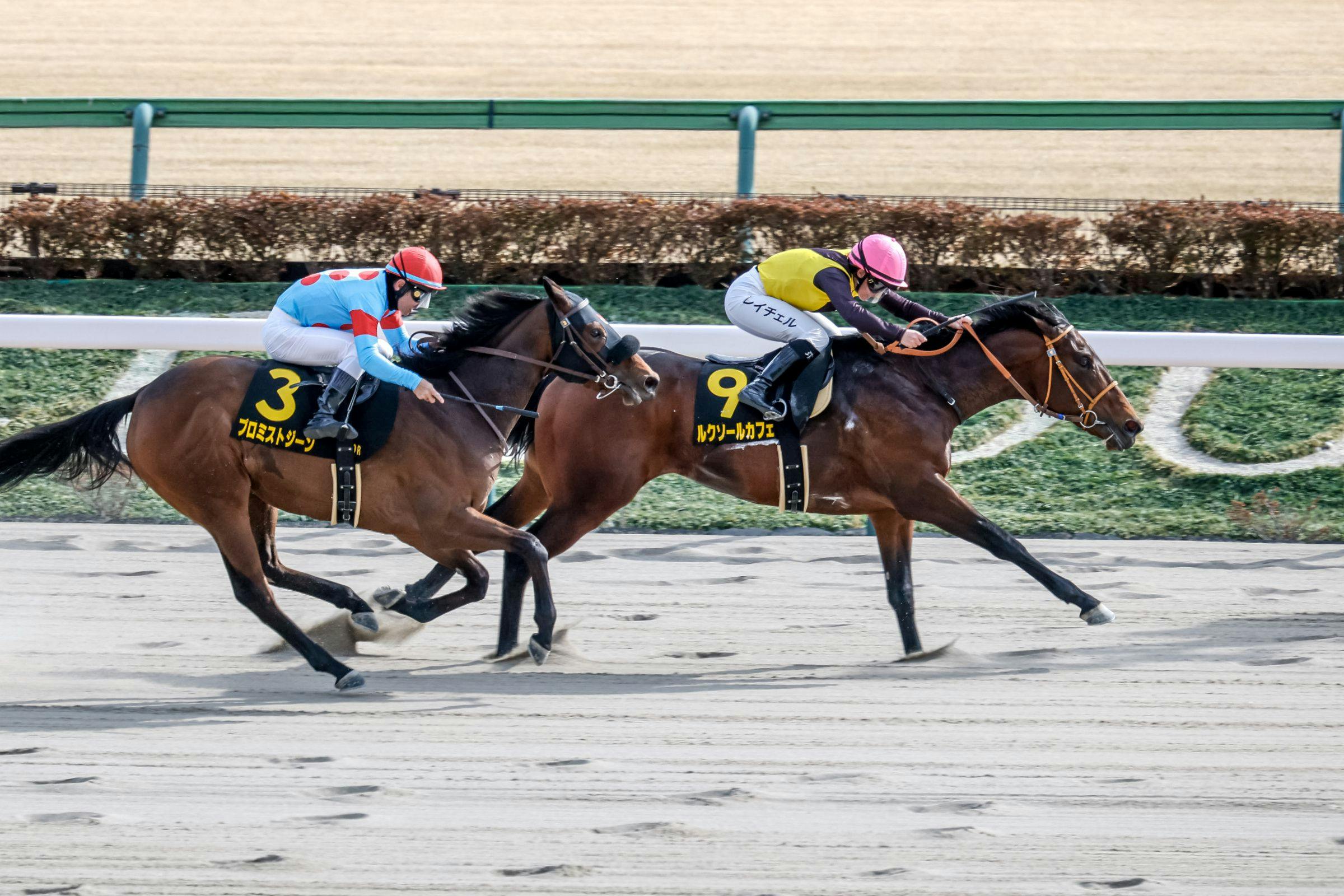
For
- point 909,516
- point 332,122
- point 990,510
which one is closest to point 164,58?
point 332,122

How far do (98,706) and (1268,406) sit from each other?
6.84 meters

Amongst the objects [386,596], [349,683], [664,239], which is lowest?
[349,683]

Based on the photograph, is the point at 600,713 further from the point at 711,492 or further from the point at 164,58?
the point at 164,58

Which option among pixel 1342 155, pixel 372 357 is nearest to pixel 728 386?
pixel 372 357

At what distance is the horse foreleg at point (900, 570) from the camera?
19.8 feet

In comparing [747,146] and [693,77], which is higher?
[693,77]

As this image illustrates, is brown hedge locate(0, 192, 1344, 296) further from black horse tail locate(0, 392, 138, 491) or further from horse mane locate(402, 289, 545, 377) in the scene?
black horse tail locate(0, 392, 138, 491)

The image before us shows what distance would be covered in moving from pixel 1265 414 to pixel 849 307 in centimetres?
404

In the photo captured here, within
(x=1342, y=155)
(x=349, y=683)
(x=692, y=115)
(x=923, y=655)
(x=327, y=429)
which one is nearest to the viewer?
(x=349, y=683)

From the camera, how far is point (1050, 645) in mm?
6098

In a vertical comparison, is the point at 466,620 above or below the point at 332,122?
below

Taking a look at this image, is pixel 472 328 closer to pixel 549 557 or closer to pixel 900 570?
pixel 549 557

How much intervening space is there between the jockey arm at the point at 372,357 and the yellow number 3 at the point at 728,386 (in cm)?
127

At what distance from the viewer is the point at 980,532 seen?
6.15 metres
